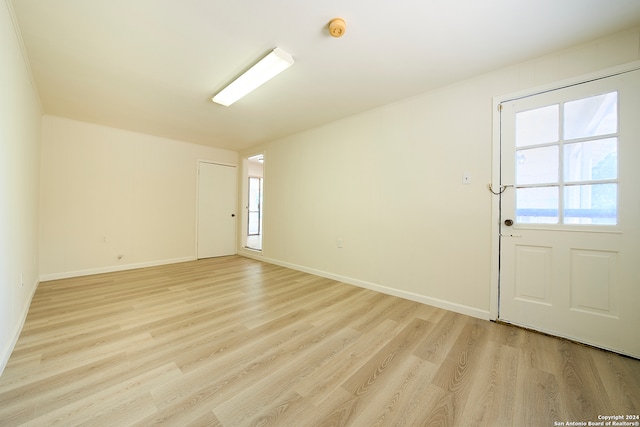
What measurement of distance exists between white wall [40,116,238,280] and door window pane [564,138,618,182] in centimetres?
568

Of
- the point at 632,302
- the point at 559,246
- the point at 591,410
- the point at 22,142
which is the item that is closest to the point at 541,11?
the point at 559,246

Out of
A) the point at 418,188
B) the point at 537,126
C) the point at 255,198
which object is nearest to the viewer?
the point at 537,126

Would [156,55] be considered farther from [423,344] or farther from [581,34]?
[581,34]

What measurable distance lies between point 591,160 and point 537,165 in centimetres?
32

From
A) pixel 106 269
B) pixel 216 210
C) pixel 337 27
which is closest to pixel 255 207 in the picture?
pixel 216 210

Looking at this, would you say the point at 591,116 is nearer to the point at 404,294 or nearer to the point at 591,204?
the point at 591,204

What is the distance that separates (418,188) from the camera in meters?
2.82

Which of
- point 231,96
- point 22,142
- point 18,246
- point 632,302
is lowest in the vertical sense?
point 632,302

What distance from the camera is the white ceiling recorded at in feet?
5.32

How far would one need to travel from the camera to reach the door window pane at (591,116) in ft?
6.10

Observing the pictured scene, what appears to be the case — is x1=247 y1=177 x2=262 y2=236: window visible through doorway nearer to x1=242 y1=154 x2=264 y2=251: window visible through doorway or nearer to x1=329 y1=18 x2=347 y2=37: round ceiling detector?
x1=242 y1=154 x2=264 y2=251: window visible through doorway

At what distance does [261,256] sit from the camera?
504 centimetres

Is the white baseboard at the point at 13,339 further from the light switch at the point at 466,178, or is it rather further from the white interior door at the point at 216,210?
the light switch at the point at 466,178

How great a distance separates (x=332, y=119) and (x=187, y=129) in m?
2.52
